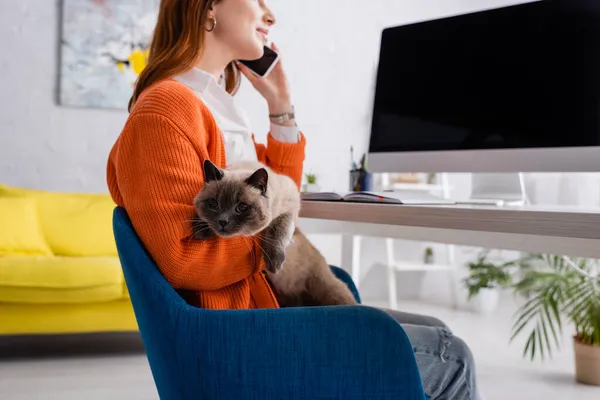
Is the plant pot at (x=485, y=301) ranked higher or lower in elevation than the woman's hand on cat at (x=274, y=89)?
lower

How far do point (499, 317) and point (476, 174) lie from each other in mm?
3024

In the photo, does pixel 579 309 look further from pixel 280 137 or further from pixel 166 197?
pixel 166 197

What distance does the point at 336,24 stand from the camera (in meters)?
5.17

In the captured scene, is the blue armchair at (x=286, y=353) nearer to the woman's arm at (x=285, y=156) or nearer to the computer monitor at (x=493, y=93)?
the woman's arm at (x=285, y=156)

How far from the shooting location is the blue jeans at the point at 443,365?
105cm

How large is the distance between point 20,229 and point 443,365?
9.92 ft

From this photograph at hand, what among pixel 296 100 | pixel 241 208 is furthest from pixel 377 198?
pixel 296 100

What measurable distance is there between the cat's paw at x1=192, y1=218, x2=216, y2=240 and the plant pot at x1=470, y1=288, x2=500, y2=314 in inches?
157

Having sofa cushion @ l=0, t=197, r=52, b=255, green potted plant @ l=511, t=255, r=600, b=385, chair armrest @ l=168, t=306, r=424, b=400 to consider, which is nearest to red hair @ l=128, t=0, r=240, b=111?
chair armrest @ l=168, t=306, r=424, b=400

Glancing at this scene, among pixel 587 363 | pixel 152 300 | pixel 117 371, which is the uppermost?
pixel 152 300

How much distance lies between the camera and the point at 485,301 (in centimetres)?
473

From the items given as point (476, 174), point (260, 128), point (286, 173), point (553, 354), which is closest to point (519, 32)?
point (476, 174)

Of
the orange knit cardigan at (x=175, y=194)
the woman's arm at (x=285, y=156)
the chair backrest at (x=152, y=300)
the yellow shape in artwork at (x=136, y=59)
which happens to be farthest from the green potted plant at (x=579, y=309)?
the yellow shape in artwork at (x=136, y=59)

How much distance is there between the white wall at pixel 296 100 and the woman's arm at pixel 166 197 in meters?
3.50
